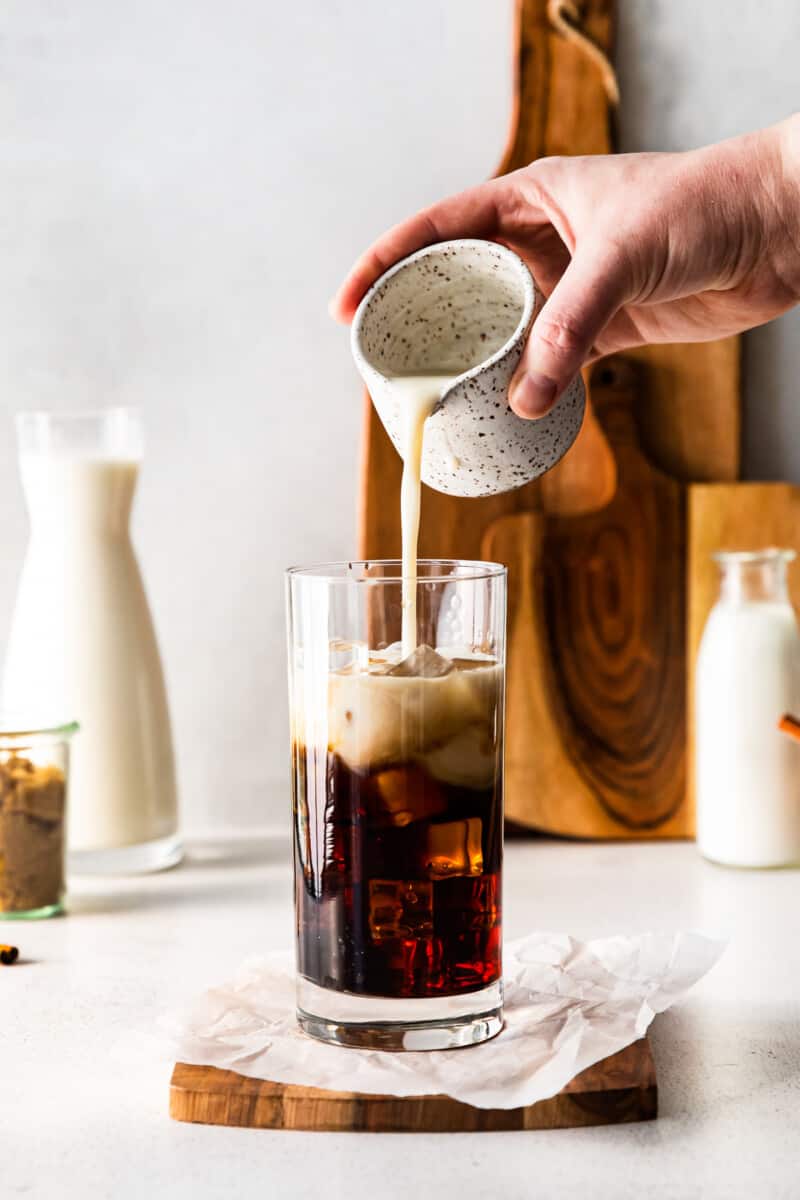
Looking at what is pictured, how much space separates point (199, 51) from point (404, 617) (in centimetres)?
90

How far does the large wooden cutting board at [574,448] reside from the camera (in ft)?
4.83

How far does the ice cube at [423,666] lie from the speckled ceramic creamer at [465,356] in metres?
0.16

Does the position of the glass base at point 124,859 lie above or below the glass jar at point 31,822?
below

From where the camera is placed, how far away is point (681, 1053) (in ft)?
2.98

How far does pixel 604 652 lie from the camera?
59.3 inches

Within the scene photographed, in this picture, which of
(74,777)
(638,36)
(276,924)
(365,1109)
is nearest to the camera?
(365,1109)

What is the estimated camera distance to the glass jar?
1.24 m

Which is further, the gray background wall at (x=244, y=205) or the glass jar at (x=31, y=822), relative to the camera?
the gray background wall at (x=244, y=205)

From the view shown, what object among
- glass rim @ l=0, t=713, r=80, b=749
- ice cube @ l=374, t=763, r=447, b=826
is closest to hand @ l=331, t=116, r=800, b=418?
ice cube @ l=374, t=763, r=447, b=826

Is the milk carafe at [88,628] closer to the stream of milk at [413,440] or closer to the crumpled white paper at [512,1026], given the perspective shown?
the crumpled white paper at [512,1026]

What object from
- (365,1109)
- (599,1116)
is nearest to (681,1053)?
(599,1116)

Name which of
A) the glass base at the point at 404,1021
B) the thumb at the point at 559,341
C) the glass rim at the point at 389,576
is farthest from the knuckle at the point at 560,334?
the glass base at the point at 404,1021

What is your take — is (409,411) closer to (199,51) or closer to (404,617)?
(404,617)

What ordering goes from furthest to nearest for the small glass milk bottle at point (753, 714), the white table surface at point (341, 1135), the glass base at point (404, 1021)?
the small glass milk bottle at point (753, 714)
the glass base at point (404, 1021)
the white table surface at point (341, 1135)
